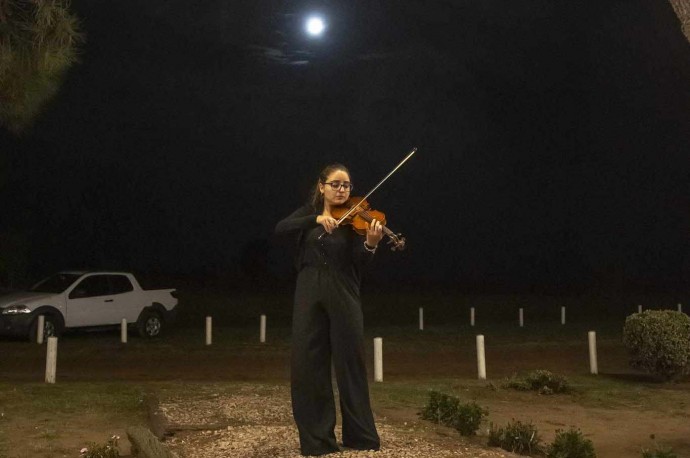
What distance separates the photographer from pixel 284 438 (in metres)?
7.89

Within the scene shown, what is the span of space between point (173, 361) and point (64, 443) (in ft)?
29.7

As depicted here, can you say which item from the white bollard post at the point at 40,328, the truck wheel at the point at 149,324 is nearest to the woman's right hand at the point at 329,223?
the white bollard post at the point at 40,328

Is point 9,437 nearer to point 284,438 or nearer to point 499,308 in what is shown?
point 284,438

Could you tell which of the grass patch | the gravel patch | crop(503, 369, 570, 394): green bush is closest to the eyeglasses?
the gravel patch

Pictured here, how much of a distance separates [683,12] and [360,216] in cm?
291

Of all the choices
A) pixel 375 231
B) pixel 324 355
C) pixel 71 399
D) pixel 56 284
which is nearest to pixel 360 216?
pixel 375 231

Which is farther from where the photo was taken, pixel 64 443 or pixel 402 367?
pixel 402 367

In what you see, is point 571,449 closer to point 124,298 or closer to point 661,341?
point 661,341

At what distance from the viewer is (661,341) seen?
15094 mm

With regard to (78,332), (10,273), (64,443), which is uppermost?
(10,273)

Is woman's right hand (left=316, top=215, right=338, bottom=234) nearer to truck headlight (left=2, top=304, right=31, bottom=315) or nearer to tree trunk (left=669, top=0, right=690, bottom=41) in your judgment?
tree trunk (left=669, top=0, right=690, bottom=41)

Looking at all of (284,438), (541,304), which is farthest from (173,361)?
(541,304)

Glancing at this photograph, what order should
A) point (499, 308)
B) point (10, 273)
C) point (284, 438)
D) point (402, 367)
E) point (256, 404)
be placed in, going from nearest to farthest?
point (284, 438)
point (256, 404)
point (402, 367)
point (10, 273)
point (499, 308)

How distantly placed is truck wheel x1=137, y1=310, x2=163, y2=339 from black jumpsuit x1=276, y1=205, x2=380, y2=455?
1640cm
